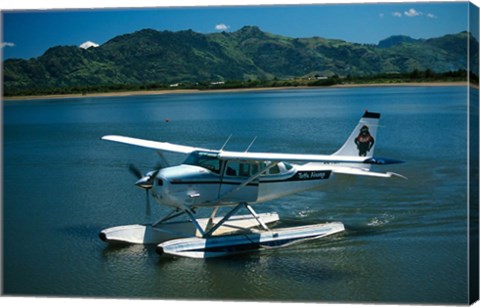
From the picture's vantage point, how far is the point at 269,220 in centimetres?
1345

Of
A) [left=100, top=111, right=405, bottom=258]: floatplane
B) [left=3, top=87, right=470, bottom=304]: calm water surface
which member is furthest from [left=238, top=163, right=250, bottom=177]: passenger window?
[left=3, top=87, right=470, bottom=304]: calm water surface

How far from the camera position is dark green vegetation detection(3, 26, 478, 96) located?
1381cm

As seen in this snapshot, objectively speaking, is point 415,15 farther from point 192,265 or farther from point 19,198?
point 19,198

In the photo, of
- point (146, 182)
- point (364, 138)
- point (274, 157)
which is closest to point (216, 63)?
point (364, 138)

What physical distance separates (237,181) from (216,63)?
46.3ft

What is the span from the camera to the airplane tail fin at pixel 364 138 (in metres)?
12.6

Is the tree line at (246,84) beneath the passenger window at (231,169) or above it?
above

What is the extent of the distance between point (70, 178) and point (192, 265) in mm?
9095

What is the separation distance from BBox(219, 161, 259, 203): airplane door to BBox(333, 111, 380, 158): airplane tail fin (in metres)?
2.15

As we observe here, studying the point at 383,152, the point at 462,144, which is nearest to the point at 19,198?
the point at 383,152

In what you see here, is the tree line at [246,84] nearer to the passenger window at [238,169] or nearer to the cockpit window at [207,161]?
the cockpit window at [207,161]


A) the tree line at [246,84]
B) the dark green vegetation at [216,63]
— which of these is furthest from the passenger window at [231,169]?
the tree line at [246,84]

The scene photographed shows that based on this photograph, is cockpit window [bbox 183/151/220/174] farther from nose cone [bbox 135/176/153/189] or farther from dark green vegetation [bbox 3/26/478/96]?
dark green vegetation [bbox 3/26/478/96]

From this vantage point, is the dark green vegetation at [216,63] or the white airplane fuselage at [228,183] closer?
the white airplane fuselage at [228,183]
